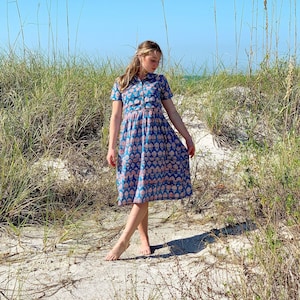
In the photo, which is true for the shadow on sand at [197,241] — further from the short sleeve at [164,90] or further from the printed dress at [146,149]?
the short sleeve at [164,90]

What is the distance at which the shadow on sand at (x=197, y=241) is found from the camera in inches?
127

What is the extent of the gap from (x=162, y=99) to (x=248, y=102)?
253cm

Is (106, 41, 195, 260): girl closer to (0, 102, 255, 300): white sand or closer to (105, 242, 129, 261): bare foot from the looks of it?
(105, 242, 129, 261): bare foot

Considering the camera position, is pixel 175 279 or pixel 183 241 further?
pixel 183 241

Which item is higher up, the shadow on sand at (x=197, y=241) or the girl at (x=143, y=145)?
the girl at (x=143, y=145)

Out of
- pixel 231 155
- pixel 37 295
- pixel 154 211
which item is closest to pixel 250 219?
pixel 154 211

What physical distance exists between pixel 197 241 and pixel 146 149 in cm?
76

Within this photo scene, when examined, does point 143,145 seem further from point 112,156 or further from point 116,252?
point 116,252

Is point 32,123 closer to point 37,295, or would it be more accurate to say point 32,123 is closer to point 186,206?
point 186,206

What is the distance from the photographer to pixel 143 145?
3.10 meters

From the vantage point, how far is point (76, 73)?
5.94 meters

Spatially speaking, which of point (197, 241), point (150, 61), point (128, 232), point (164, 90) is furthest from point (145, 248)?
point (150, 61)

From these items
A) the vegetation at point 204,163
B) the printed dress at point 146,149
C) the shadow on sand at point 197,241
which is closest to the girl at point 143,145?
the printed dress at point 146,149

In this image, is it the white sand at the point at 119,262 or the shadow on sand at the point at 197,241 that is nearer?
the white sand at the point at 119,262
